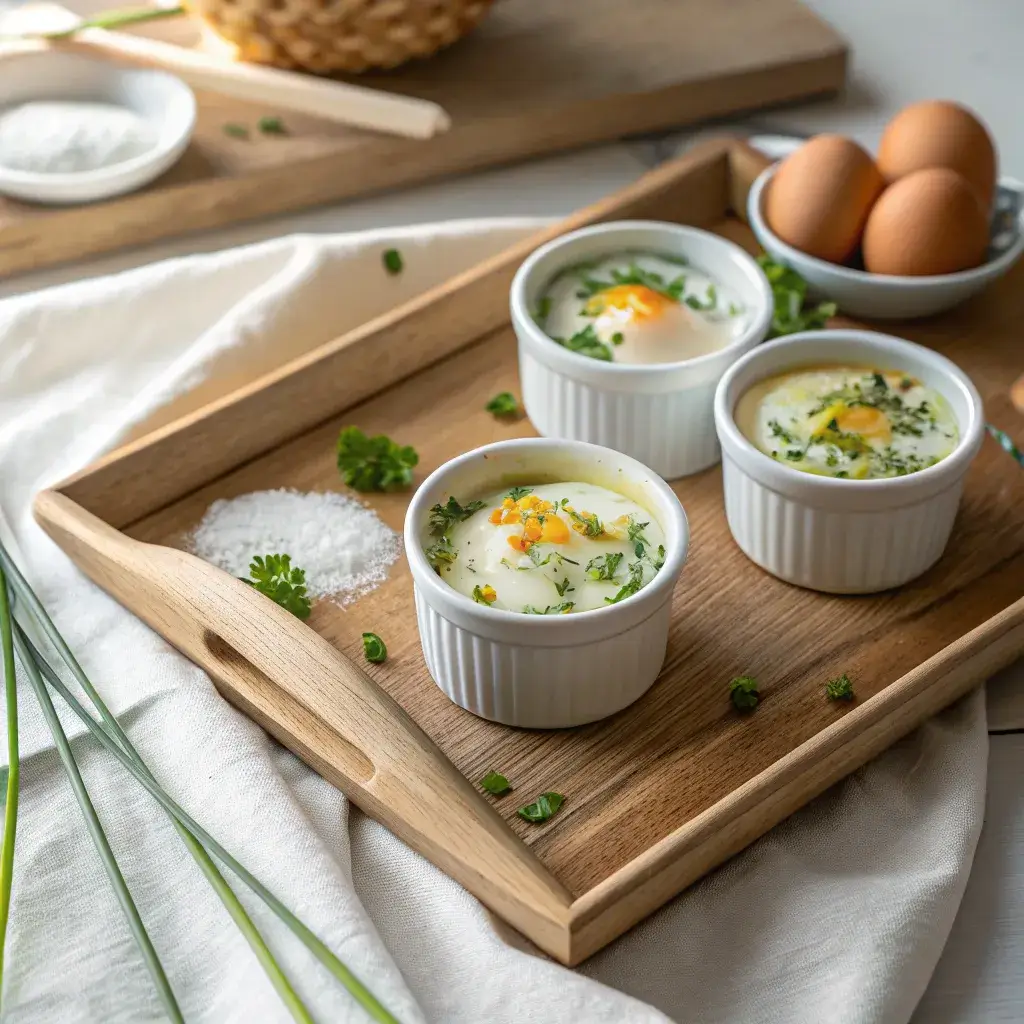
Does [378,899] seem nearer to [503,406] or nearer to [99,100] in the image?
[503,406]

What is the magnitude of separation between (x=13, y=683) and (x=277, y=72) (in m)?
1.27

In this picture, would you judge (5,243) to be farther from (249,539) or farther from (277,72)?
(249,539)

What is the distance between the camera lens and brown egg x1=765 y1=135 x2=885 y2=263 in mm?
1994

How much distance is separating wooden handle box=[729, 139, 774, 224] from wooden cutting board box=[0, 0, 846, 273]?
0.35 m

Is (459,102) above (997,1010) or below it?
above

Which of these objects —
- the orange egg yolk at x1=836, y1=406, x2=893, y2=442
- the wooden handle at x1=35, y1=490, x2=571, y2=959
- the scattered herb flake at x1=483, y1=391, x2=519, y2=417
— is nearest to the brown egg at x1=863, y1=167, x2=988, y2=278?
the orange egg yolk at x1=836, y1=406, x2=893, y2=442

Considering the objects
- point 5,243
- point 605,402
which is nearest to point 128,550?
point 605,402

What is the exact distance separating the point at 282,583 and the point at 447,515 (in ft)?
0.67

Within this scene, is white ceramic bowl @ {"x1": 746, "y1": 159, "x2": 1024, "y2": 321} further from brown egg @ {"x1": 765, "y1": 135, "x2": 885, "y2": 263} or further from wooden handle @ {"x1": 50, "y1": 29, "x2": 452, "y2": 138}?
wooden handle @ {"x1": 50, "y1": 29, "x2": 452, "y2": 138}

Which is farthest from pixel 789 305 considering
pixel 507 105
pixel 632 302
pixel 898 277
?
pixel 507 105

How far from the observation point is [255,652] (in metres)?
A: 1.51

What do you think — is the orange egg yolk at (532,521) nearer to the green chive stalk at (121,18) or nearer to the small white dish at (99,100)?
the small white dish at (99,100)

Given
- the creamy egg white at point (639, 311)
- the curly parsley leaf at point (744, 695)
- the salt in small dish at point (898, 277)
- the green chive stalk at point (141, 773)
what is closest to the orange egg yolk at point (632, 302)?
the creamy egg white at point (639, 311)

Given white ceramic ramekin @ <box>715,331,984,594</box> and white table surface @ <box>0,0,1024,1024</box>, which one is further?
white ceramic ramekin @ <box>715,331,984,594</box>
